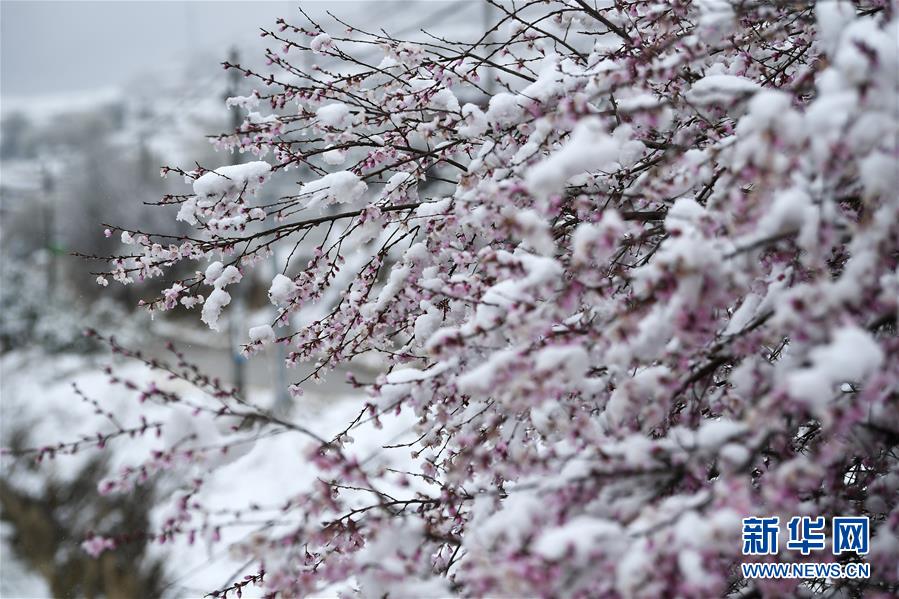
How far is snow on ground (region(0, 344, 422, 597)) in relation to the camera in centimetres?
795

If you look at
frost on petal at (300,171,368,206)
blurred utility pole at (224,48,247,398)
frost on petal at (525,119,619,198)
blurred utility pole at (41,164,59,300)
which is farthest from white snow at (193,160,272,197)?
blurred utility pole at (41,164,59,300)

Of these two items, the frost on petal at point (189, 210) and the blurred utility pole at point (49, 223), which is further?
the blurred utility pole at point (49, 223)

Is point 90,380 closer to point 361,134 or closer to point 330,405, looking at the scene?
point 330,405

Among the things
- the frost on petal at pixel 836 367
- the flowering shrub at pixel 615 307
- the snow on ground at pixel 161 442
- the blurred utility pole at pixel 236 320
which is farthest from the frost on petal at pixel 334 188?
the blurred utility pole at pixel 236 320

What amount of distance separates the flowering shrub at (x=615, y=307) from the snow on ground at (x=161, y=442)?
13.8 feet

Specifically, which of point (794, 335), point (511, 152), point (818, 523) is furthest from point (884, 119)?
point (511, 152)

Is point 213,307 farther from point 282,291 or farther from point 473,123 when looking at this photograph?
point 473,123

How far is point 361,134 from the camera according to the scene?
2953 millimetres

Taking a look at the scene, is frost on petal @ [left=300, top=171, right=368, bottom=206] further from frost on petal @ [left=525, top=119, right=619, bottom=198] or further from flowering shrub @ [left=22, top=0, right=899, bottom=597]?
frost on petal @ [left=525, top=119, right=619, bottom=198]

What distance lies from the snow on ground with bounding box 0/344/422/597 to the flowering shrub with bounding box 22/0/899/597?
13.8ft

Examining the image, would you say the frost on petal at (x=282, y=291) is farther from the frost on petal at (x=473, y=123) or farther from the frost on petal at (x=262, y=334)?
the frost on petal at (x=473, y=123)

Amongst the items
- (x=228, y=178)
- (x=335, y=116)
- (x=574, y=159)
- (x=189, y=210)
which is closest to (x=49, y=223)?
(x=189, y=210)

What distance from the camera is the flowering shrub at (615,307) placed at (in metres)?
1.39

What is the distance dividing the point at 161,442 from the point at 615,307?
6.36 metres
